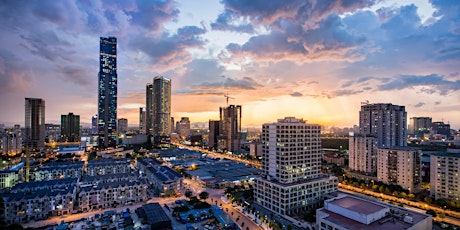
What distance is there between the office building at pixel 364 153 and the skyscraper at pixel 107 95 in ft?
425

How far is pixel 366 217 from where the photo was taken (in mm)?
26766

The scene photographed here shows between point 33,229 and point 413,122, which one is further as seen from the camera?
point 413,122

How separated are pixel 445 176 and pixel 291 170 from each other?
3214 cm

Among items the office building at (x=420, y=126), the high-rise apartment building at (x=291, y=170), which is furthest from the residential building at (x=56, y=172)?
the office building at (x=420, y=126)

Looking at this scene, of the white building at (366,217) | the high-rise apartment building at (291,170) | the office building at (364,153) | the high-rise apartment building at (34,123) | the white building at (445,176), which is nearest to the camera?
the white building at (366,217)

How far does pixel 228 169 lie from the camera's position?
7669 cm

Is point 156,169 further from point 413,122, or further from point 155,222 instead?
point 413,122

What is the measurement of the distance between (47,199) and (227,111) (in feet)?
360

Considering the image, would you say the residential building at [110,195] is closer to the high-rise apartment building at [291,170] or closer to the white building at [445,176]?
the high-rise apartment building at [291,170]

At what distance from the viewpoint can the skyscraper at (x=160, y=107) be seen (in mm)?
191875

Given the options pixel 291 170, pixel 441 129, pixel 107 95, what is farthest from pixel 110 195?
pixel 441 129

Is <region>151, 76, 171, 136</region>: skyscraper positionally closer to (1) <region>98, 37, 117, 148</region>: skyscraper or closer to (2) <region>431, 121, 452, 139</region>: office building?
(1) <region>98, 37, 117, 148</region>: skyscraper

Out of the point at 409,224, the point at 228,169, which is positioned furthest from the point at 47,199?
the point at 409,224

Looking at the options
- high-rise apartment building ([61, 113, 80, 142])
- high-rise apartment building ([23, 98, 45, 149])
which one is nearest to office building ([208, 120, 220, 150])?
high-rise apartment building ([23, 98, 45, 149])
